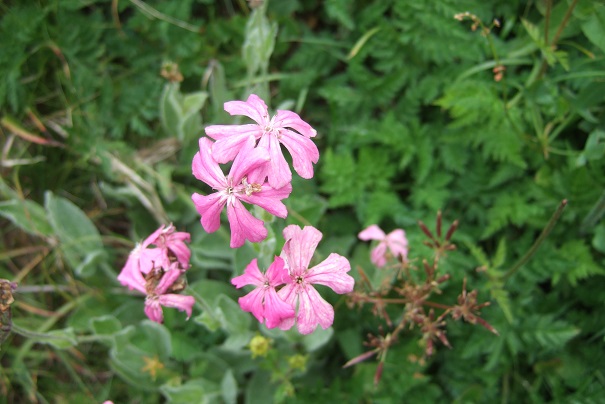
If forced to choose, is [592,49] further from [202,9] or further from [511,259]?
[202,9]

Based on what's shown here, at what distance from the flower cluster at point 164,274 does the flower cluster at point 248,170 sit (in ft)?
0.91

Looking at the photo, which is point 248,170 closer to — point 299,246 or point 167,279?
point 299,246

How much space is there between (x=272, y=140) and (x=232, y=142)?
145 mm

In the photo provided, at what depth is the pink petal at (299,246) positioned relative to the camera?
6.79 ft

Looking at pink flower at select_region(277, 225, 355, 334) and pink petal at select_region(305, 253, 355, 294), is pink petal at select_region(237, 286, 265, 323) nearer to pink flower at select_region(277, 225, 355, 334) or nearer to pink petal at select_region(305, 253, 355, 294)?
pink flower at select_region(277, 225, 355, 334)

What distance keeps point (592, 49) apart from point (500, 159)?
A: 73 cm

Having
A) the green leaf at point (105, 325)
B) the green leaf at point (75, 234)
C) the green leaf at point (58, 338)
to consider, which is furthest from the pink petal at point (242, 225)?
the green leaf at point (75, 234)

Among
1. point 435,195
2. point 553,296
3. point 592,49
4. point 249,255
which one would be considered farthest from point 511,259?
point 249,255

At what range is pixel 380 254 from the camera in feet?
9.40

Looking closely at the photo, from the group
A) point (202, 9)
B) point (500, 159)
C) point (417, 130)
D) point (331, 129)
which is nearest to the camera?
point (500, 159)

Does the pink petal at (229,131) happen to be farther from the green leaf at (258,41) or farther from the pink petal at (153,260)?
the green leaf at (258,41)

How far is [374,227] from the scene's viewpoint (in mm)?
2857

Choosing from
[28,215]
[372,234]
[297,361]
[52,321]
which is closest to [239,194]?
[372,234]

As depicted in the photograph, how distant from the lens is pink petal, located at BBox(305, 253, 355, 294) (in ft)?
6.79
